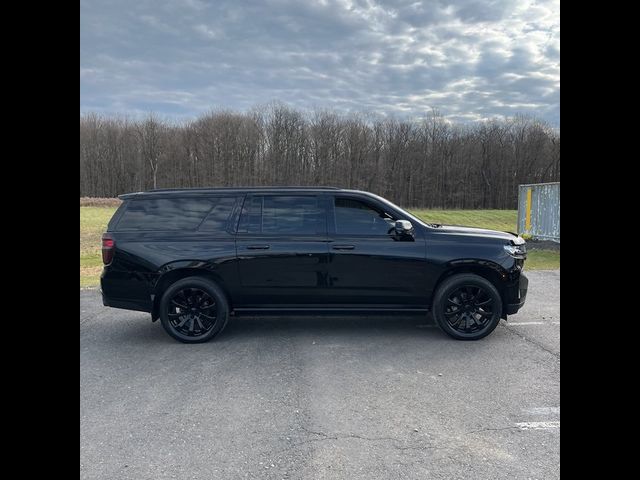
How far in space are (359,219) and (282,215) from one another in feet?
3.20

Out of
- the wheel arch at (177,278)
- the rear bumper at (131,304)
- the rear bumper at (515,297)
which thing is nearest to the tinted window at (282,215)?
the wheel arch at (177,278)

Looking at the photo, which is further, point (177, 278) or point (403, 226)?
point (177, 278)

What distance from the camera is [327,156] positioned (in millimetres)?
48562

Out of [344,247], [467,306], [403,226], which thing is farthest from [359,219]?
[467,306]

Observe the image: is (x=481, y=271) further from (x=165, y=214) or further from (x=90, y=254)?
(x=90, y=254)

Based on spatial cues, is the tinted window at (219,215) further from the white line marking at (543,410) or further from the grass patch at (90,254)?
the grass patch at (90,254)

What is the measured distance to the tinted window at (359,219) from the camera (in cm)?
520

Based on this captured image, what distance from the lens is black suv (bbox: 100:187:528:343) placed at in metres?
5.09

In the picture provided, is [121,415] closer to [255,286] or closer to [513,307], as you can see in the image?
[255,286]

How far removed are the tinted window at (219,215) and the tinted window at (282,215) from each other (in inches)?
7.2

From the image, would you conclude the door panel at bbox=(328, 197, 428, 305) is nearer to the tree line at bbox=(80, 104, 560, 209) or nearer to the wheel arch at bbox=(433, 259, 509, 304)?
the wheel arch at bbox=(433, 259, 509, 304)
